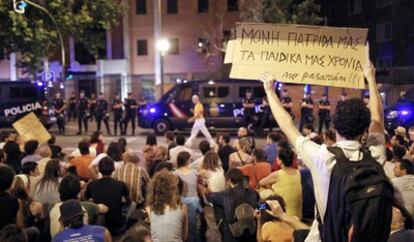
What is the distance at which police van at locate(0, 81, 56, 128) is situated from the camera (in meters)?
23.0

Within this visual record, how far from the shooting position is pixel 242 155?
9.35 m

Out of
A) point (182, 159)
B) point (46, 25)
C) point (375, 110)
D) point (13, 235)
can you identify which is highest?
point (46, 25)

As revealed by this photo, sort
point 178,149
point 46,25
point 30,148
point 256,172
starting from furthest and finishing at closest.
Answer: point 46,25
point 178,149
point 30,148
point 256,172

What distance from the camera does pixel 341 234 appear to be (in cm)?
279

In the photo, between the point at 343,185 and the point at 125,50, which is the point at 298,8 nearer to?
the point at 125,50

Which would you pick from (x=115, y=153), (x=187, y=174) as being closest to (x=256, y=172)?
(x=187, y=174)

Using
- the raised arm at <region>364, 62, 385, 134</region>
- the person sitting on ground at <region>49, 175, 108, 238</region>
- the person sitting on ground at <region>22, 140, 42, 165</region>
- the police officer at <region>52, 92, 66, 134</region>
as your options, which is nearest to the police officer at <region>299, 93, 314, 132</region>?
the police officer at <region>52, 92, 66, 134</region>

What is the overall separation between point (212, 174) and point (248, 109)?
46.7ft

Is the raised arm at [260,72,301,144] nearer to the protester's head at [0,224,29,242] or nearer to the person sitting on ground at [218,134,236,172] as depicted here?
the protester's head at [0,224,29,242]

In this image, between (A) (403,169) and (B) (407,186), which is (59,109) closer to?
(A) (403,169)

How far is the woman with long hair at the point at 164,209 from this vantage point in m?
5.78

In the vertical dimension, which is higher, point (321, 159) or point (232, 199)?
point (321, 159)

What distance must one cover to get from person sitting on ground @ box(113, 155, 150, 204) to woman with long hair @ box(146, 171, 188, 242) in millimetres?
2301

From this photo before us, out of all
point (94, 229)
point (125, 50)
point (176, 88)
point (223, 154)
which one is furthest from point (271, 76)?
point (125, 50)
